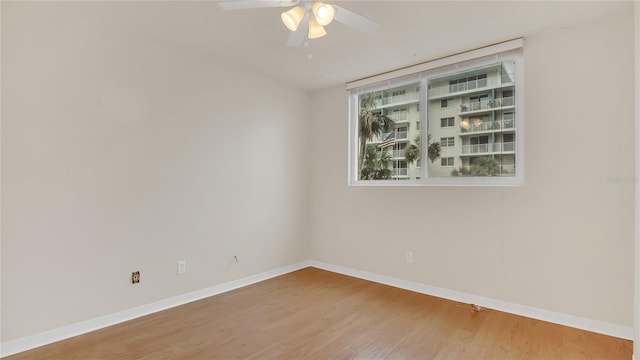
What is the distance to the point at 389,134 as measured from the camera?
146 inches

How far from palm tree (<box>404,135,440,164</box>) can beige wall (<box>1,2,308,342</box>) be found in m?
1.75

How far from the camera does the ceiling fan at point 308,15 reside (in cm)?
173

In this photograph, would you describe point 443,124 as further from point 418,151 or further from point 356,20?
point 356,20

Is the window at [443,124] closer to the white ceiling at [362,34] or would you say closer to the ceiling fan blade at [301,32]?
the white ceiling at [362,34]

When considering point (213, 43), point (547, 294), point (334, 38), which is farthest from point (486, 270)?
point (213, 43)

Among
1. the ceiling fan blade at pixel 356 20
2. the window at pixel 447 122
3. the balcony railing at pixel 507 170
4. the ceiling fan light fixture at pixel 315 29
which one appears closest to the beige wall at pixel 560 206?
the balcony railing at pixel 507 170

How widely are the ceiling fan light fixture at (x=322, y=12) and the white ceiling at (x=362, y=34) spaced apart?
0.44 m

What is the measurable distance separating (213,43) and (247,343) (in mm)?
2557

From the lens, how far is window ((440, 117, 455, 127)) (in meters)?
3.16

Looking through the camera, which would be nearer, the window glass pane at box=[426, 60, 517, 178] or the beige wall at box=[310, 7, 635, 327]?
the beige wall at box=[310, 7, 635, 327]

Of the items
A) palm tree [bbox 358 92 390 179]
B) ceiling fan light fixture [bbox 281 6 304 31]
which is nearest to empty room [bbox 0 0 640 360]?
ceiling fan light fixture [bbox 281 6 304 31]

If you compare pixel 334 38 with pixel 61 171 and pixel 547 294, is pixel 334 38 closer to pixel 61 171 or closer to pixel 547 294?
pixel 61 171

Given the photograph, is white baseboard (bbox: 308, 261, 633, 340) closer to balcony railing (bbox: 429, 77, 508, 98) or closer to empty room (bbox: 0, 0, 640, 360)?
empty room (bbox: 0, 0, 640, 360)

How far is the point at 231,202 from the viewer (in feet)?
11.1
